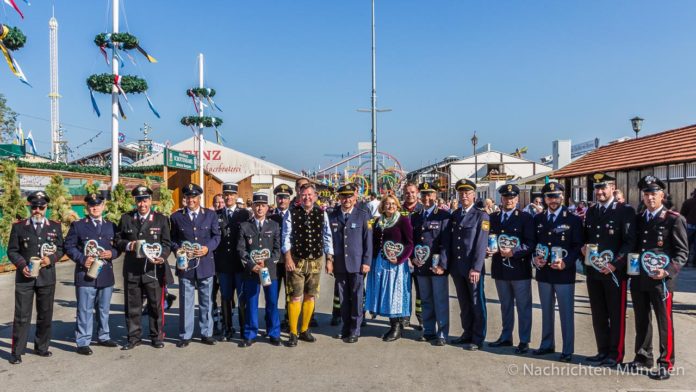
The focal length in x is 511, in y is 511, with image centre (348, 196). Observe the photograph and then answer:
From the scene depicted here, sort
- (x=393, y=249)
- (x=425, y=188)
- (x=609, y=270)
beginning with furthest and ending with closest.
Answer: (x=425, y=188)
(x=393, y=249)
(x=609, y=270)

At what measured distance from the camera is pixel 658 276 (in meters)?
5.06

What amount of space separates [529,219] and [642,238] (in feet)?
3.98

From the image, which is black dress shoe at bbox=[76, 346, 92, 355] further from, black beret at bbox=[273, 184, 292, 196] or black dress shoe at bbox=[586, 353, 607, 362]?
black dress shoe at bbox=[586, 353, 607, 362]

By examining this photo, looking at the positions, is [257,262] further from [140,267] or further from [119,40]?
[119,40]

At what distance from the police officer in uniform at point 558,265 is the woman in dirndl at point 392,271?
1.60 metres

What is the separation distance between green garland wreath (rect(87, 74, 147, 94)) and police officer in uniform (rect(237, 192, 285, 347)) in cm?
973

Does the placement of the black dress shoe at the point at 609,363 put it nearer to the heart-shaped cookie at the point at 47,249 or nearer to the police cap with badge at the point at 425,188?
the police cap with badge at the point at 425,188

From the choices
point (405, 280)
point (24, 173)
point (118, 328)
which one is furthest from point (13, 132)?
point (405, 280)

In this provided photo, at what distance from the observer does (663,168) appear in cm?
1433

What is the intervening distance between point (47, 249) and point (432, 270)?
4535mm

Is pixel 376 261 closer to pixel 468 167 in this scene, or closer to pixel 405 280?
pixel 405 280

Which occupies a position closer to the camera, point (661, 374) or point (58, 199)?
point (661, 374)

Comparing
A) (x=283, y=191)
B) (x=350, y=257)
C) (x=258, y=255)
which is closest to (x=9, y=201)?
(x=283, y=191)

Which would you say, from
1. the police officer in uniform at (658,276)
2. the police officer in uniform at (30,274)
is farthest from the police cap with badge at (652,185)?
the police officer in uniform at (30,274)
